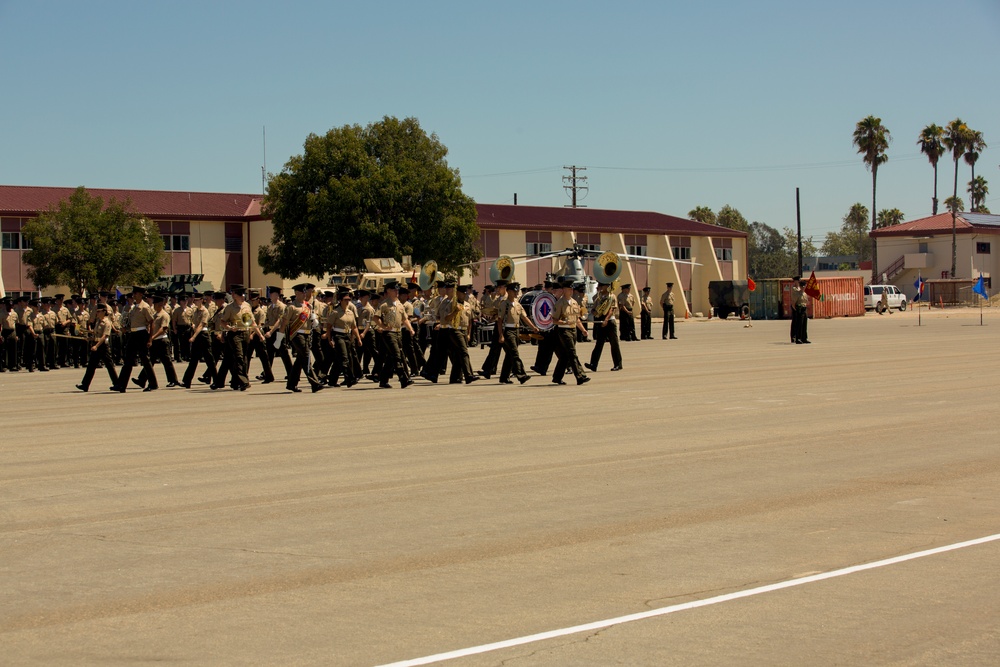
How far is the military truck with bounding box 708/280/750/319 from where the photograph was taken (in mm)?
68812

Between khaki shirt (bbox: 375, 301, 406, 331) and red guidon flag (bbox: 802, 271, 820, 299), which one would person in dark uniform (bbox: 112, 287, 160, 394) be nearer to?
khaki shirt (bbox: 375, 301, 406, 331)

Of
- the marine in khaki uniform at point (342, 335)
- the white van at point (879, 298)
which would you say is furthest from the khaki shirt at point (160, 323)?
the white van at point (879, 298)

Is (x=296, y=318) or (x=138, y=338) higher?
(x=296, y=318)

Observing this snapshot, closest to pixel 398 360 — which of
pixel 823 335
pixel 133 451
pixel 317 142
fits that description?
pixel 133 451

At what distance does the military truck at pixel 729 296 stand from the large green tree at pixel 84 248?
108ft

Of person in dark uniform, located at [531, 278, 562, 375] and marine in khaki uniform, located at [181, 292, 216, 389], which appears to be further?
marine in khaki uniform, located at [181, 292, 216, 389]

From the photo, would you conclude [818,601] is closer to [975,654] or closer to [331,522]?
[975,654]

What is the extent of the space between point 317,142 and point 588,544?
5026 cm

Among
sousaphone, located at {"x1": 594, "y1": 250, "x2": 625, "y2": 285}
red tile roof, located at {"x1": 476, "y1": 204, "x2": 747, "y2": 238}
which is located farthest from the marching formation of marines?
red tile roof, located at {"x1": 476, "y1": 204, "x2": 747, "y2": 238}

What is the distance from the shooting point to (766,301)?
65562 mm

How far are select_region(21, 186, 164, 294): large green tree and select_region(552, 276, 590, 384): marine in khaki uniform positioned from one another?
38.4 meters

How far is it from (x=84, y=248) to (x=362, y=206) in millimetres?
12644

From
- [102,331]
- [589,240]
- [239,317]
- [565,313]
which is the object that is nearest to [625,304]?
[565,313]

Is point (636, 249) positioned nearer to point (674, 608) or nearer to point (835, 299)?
point (835, 299)
